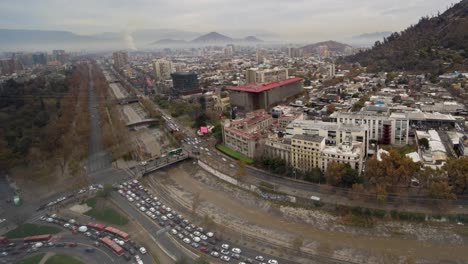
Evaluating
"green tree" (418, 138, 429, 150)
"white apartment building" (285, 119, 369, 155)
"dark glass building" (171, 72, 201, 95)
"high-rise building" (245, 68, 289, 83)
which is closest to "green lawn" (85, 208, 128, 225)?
"white apartment building" (285, 119, 369, 155)

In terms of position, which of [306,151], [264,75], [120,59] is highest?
[120,59]

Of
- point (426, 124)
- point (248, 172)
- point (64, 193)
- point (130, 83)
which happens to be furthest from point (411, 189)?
point (130, 83)

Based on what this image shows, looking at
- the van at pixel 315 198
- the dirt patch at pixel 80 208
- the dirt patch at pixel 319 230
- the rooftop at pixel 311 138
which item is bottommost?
the dirt patch at pixel 319 230

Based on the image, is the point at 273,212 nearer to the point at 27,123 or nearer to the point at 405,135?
the point at 405,135

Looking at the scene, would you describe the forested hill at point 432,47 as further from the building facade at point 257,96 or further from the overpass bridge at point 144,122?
the overpass bridge at point 144,122

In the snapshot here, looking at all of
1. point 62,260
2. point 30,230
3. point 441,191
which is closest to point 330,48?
point 441,191

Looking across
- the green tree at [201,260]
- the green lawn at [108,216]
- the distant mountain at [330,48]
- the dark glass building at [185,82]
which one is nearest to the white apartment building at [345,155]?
the green tree at [201,260]

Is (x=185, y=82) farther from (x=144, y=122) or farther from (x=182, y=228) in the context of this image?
(x=182, y=228)
